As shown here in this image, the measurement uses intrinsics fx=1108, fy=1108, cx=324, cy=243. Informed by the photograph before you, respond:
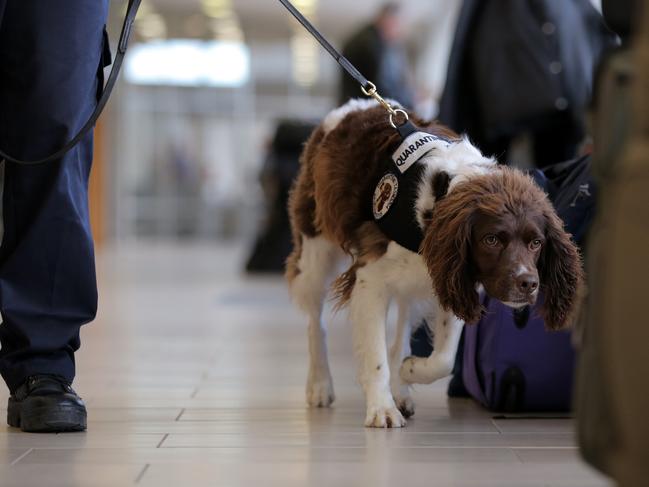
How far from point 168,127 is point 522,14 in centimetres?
2046

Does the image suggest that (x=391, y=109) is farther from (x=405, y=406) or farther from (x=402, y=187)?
(x=405, y=406)

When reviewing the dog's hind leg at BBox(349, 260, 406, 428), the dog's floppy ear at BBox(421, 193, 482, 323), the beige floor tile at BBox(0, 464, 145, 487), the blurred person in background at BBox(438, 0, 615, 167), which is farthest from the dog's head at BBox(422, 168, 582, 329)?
the blurred person in background at BBox(438, 0, 615, 167)

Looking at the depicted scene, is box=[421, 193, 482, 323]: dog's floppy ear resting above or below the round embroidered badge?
below

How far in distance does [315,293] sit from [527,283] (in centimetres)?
105

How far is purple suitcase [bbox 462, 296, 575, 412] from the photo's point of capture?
3502 mm

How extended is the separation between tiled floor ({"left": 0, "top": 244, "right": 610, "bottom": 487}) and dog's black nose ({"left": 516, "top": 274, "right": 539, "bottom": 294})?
0.41 m

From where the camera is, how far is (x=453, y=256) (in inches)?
118

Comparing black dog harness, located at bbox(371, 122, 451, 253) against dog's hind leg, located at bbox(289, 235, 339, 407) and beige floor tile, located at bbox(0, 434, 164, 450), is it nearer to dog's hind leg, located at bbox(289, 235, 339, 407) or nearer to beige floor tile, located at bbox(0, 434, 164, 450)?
dog's hind leg, located at bbox(289, 235, 339, 407)

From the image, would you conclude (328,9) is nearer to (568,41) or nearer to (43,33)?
(568,41)

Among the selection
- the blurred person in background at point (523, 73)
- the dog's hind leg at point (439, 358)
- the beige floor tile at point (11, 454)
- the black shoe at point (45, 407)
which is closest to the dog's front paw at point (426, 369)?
the dog's hind leg at point (439, 358)

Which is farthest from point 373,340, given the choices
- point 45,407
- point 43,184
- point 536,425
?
point 43,184

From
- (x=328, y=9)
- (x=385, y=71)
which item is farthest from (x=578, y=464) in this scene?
(x=328, y=9)

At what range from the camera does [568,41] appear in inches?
209

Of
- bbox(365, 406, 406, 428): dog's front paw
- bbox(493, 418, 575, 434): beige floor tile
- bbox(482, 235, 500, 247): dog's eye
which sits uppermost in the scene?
bbox(482, 235, 500, 247): dog's eye
